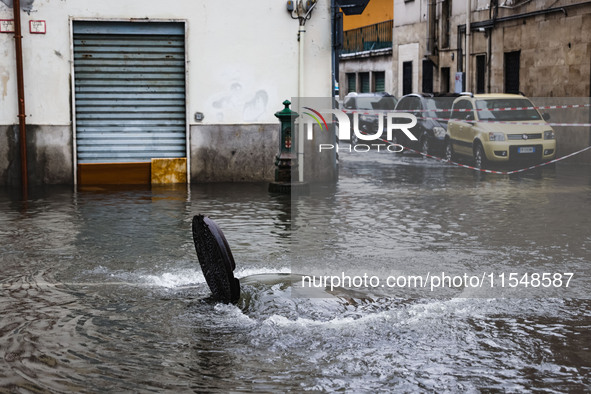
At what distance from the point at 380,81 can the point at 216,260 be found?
37343 millimetres

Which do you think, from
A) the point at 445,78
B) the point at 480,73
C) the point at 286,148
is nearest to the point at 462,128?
the point at 286,148

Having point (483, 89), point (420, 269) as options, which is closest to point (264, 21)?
point (420, 269)

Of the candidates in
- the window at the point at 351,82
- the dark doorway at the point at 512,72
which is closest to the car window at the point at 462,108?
the dark doorway at the point at 512,72

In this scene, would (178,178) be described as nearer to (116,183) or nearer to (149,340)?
(116,183)

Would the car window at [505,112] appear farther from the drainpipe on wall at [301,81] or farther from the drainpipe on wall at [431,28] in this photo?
the drainpipe on wall at [431,28]

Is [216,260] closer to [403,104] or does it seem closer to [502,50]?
[403,104]

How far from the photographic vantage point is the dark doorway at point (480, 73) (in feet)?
99.2

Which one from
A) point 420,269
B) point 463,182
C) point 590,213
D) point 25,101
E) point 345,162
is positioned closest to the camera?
point 420,269

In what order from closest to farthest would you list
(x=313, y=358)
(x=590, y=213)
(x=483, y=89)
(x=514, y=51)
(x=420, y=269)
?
1. (x=313, y=358)
2. (x=420, y=269)
3. (x=590, y=213)
4. (x=514, y=51)
5. (x=483, y=89)

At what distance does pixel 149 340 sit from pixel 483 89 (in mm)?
25744

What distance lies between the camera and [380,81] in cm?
4306

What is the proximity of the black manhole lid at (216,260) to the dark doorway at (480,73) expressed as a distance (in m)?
24.7

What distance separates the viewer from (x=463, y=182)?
1625cm

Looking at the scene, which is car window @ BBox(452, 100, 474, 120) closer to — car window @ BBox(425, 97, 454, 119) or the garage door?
car window @ BBox(425, 97, 454, 119)
